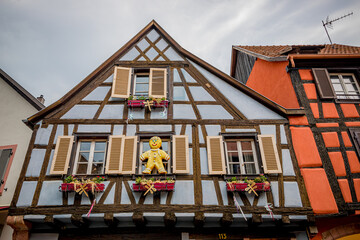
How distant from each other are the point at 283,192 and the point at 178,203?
258 centimetres

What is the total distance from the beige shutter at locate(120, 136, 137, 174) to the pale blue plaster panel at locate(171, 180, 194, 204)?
3.87 feet

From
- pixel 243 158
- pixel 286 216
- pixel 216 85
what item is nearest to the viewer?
pixel 286 216

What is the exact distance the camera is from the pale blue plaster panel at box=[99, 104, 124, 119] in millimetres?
7148

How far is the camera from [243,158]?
266 inches

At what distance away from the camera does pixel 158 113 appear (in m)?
7.25

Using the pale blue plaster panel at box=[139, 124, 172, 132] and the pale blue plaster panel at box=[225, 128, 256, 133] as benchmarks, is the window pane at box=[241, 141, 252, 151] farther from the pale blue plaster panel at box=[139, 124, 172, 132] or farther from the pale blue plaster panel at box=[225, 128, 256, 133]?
the pale blue plaster panel at box=[139, 124, 172, 132]

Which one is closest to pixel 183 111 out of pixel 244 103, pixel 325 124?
pixel 244 103

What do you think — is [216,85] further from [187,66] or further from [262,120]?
[262,120]

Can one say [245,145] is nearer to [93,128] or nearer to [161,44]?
[93,128]

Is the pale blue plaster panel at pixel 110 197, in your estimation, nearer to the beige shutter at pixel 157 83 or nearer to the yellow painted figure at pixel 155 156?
the yellow painted figure at pixel 155 156

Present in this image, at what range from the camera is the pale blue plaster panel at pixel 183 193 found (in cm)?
598

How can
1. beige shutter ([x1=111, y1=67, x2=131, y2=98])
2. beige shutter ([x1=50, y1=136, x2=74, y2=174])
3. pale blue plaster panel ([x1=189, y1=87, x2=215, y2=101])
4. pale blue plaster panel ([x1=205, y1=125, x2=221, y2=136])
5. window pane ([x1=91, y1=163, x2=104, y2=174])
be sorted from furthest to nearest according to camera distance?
pale blue plaster panel ([x1=189, y1=87, x2=215, y2=101])
beige shutter ([x1=111, y1=67, x2=131, y2=98])
pale blue plaster panel ([x1=205, y1=125, x2=221, y2=136])
window pane ([x1=91, y1=163, x2=104, y2=174])
beige shutter ([x1=50, y1=136, x2=74, y2=174])

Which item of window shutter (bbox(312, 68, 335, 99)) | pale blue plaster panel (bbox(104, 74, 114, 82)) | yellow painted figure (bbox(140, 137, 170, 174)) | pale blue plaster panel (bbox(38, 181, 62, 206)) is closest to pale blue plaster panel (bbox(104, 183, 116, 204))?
yellow painted figure (bbox(140, 137, 170, 174))

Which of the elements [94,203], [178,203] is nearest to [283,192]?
[178,203]
